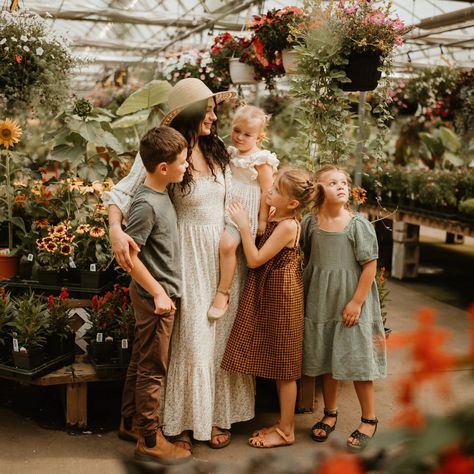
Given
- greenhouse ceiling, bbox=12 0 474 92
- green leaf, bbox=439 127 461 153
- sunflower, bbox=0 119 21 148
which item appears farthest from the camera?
green leaf, bbox=439 127 461 153

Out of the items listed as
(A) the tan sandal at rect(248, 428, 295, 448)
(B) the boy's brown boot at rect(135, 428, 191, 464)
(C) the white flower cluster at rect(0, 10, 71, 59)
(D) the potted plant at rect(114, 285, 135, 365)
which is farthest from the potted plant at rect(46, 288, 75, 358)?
(C) the white flower cluster at rect(0, 10, 71, 59)

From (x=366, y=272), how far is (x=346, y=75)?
1066 millimetres

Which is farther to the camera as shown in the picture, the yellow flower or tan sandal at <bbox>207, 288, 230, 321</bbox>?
the yellow flower

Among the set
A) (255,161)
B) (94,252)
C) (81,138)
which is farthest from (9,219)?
(255,161)

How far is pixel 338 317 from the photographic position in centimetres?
276

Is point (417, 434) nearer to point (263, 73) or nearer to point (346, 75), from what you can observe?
point (346, 75)

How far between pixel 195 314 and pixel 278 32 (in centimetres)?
186

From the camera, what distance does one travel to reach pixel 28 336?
8.99 feet

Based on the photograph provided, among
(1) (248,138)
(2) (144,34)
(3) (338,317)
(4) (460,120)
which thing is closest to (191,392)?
(3) (338,317)

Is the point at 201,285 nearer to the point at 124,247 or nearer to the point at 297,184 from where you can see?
the point at 124,247

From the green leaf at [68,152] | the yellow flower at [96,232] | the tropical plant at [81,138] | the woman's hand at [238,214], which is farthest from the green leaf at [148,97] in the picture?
the woman's hand at [238,214]

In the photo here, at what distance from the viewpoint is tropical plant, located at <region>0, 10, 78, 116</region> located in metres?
3.46

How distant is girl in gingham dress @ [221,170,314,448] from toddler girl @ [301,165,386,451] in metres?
0.09

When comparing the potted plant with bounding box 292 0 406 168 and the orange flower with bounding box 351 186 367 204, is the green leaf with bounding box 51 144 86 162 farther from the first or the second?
the orange flower with bounding box 351 186 367 204
